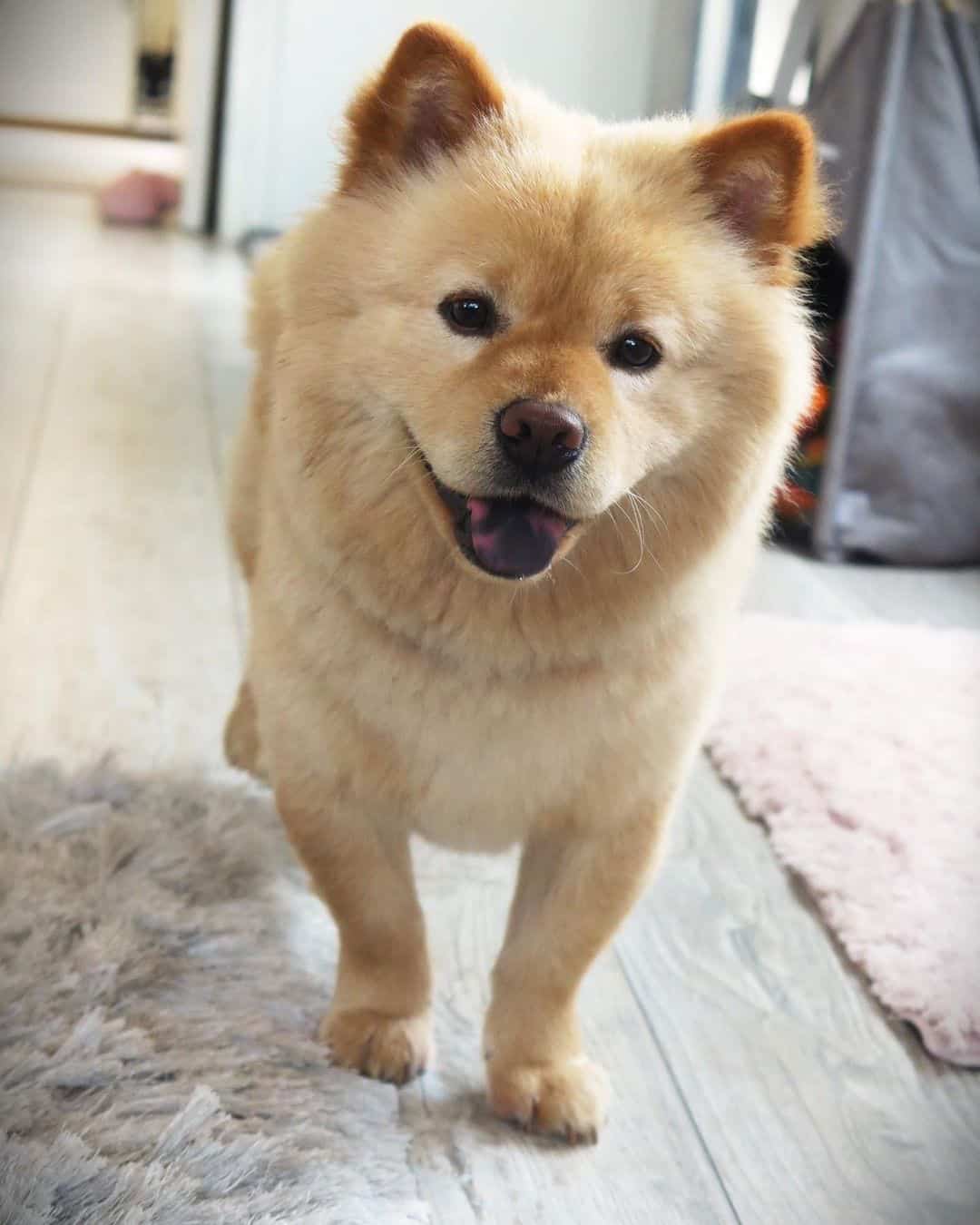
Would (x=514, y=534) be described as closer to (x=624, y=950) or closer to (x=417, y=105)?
(x=417, y=105)

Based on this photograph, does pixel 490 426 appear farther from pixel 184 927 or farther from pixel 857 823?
pixel 857 823

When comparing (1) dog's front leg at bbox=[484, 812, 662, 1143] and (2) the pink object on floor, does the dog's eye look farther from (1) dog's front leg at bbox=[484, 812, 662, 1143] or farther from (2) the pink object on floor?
(2) the pink object on floor

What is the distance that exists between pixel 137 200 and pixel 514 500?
527 cm

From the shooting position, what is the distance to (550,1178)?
1.16 m

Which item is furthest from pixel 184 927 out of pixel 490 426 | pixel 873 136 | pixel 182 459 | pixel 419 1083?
pixel 873 136

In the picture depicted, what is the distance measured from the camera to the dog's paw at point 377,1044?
1.24 m

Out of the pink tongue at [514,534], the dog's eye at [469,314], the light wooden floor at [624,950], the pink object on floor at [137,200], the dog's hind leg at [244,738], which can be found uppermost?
the dog's eye at [469,314]

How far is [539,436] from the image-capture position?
0.96m

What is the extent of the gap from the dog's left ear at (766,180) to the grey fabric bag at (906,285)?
1492mm

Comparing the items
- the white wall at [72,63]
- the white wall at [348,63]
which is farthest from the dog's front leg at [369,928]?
→ the white wall at [72,63]

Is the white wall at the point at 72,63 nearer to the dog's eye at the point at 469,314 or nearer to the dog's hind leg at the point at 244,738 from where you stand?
the dog's hind leg at the point at 244,738

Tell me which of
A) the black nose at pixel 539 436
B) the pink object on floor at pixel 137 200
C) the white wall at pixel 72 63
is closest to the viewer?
the black nose at pixel 539 436

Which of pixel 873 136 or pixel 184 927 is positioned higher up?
pixel 873 136

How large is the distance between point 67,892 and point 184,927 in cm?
12
